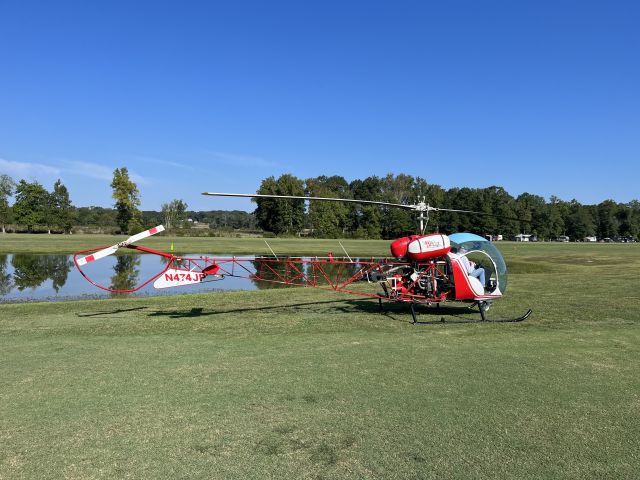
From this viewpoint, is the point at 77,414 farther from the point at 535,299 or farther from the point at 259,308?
the point at 535,299

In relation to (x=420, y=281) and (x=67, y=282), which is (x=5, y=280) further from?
(x=420, y=281)

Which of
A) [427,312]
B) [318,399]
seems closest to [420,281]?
[427,312]

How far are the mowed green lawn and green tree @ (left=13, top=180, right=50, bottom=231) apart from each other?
11543 centimetres

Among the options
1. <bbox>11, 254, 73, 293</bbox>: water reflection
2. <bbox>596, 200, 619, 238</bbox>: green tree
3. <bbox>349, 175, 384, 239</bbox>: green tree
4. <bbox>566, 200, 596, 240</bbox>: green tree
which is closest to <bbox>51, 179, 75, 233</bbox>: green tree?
<bbox>349, 175, 384, 239</bbox>: green tree

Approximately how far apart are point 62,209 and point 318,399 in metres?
126

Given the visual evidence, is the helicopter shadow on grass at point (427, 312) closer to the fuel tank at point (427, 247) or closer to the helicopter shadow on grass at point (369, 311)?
the helicopter shadow on grass at point (369, 311)

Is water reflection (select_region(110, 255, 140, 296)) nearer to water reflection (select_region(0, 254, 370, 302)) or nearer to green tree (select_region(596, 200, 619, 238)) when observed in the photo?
water reflection (select_region(0, 254, 370, 302))

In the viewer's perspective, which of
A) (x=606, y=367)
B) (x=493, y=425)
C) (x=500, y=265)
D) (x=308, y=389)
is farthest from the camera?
(x=500, y=265)

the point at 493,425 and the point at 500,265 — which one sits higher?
the point at 500,265

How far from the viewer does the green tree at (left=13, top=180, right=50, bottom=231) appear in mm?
108000

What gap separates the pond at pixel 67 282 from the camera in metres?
17.6

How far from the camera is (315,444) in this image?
491cm

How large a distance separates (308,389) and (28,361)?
5174mm

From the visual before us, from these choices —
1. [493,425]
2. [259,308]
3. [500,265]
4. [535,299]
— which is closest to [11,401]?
[493,425]
